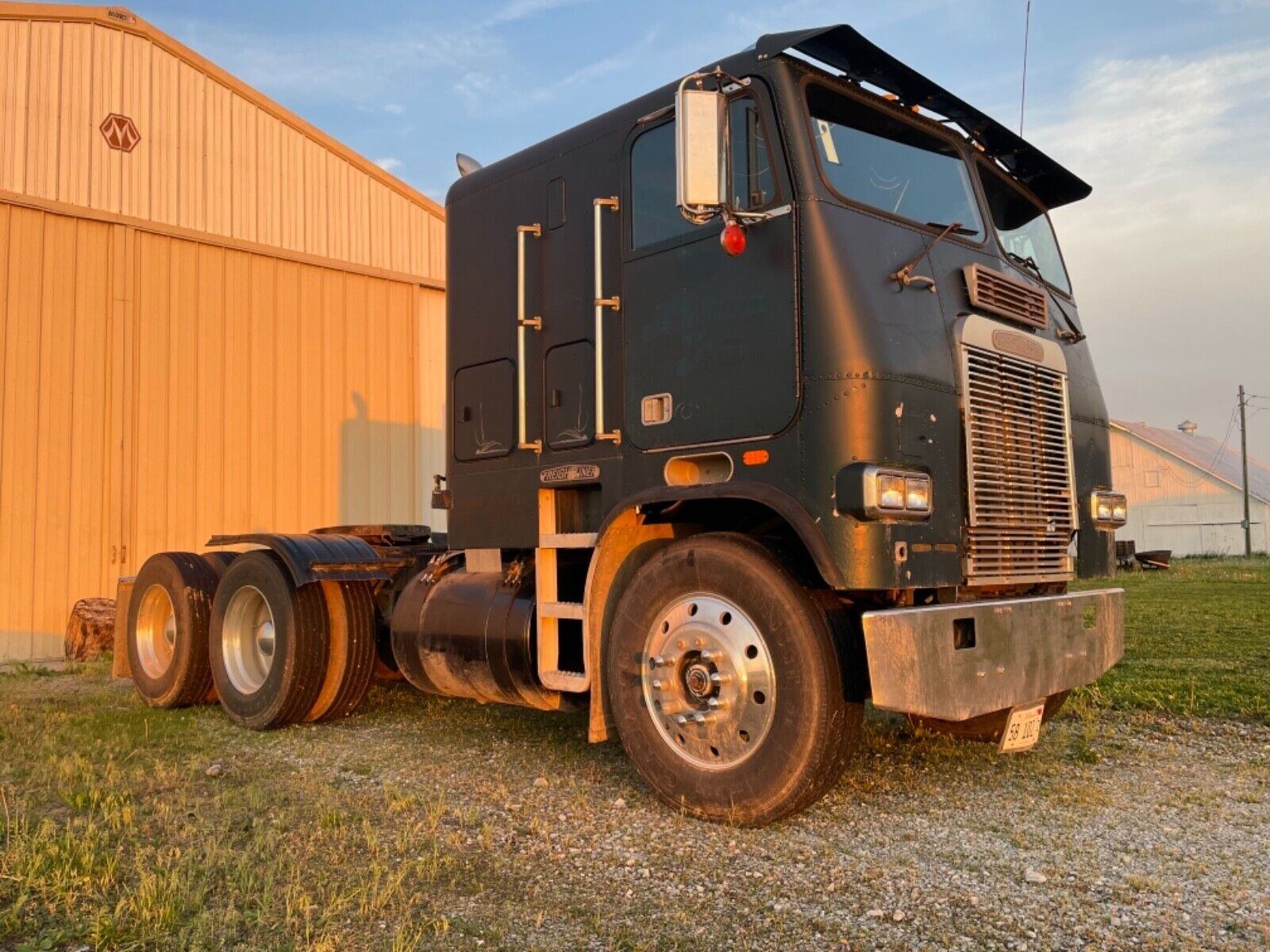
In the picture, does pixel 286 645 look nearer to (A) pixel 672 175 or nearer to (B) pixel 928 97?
(A) pixel 672 175

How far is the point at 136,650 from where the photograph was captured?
313 inches

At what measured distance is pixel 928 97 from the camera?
5051 millimetres

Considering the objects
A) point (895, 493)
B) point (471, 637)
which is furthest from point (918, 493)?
point (471, 637)

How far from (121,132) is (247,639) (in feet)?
23.8

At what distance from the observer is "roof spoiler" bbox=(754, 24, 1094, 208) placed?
14.7 feet

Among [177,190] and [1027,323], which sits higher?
[177,190]

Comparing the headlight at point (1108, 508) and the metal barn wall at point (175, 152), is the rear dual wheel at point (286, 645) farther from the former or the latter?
the metal barn wall at point (175, 152)

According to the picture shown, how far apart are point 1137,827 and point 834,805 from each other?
1227 mm

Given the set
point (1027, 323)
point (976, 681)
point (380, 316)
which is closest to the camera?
point (976, 681)

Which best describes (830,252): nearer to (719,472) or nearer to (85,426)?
(719,472)

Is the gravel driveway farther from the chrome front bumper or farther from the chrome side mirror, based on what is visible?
the chrome side mirror

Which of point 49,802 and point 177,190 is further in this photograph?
point 177,190

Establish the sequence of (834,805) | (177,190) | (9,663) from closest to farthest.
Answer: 1. (834,805)
2. (9,663)
3. (177,190)

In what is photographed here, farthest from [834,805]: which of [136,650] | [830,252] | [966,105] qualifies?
[136,650]
